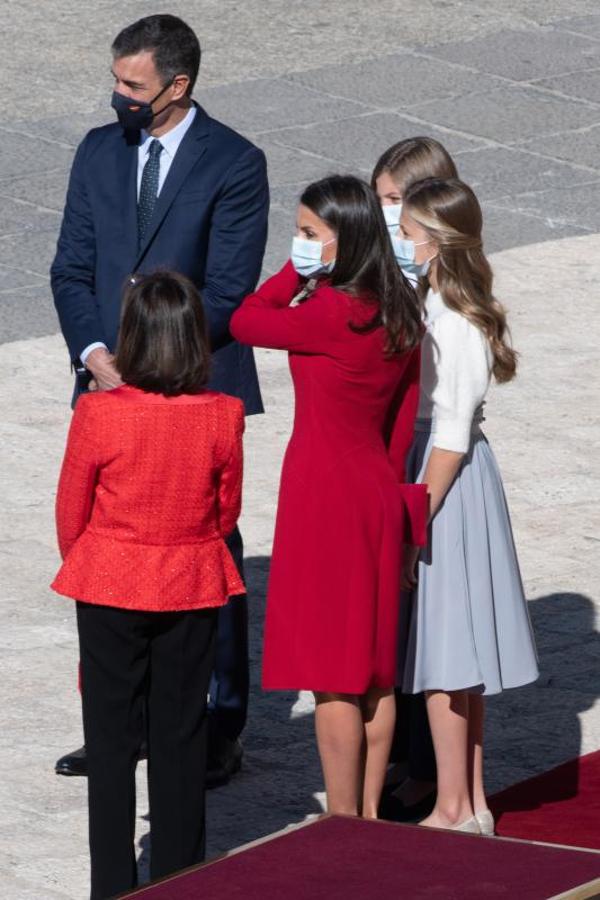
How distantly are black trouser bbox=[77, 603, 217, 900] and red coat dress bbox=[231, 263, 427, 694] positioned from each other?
12.8 inches

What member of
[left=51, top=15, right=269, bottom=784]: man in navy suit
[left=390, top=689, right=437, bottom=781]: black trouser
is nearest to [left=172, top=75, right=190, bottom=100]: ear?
[left=51, top=15, right=269, bottom=784]: man in navy suit

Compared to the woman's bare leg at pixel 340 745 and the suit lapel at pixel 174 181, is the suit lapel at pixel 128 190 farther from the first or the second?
the woman's bare leg at pixel 340 745

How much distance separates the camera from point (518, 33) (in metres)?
14.6

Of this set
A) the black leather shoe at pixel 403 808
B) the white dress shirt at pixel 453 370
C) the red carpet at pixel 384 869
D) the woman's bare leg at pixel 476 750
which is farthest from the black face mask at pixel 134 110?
the red carpet at pixel 384 869

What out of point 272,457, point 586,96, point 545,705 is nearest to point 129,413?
point 545,705

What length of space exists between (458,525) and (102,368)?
110cm

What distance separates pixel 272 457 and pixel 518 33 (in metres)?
7.07

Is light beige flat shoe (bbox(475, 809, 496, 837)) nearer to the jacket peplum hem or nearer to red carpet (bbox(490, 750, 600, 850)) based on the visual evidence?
red carpet (bbox(490, 750, 600, 850))

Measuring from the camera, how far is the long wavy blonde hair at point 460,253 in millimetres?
5273

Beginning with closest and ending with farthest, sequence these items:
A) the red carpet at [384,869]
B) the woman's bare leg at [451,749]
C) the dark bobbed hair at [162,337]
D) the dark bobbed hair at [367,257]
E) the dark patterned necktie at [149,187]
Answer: the red carpet at [384,869] → the dark bobbed hair at [162,337] → the dark bobbed hair at [367,257] → the woman's bare leg at [451,749] → the dark patterned necktie at [149,187]

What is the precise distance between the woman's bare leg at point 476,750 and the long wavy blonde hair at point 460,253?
948 millimetres

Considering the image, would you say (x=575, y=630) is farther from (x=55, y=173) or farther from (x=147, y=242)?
(x=55, y=173)

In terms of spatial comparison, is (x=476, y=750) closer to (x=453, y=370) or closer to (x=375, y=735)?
(x=375, y=735)

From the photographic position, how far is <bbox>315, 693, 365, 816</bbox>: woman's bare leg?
5254 millimetres
